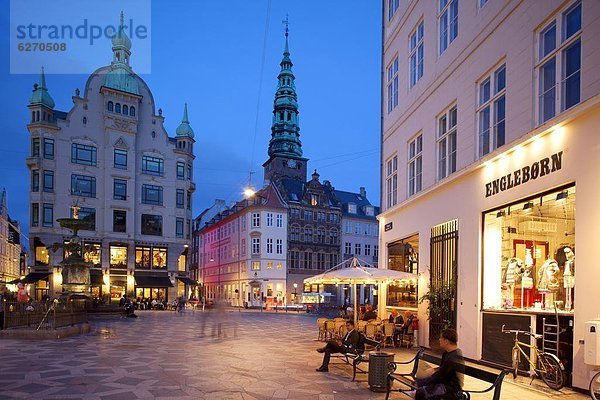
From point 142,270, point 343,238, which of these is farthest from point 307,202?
point 142,270

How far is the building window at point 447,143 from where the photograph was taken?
56.9ft

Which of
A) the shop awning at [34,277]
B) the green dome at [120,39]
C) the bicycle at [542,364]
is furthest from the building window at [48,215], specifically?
the bicycle at [542,364]

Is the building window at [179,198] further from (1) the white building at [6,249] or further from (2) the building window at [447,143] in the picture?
(2) the building window at [447,143]

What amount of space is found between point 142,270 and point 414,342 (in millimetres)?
40476

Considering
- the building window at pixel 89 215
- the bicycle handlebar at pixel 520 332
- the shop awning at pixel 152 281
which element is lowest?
the shop awning at pixel 152 281

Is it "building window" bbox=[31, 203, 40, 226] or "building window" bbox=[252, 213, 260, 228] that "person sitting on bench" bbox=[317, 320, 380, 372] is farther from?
"building window" bbox=[252, 213, 260, 228]

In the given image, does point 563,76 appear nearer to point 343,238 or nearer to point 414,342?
point 414,342

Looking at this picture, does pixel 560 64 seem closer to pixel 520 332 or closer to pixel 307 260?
pixel 520 332

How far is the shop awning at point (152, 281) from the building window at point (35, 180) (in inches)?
498

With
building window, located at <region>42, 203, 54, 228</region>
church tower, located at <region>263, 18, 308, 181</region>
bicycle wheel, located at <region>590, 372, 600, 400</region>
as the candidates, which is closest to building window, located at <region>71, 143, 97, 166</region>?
building window, located at <region>42, 203, 54, 228</region>

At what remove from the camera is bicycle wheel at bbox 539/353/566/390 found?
10.3m

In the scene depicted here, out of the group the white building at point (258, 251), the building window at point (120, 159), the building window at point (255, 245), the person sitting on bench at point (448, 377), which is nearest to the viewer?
the person sitting on bench at point (448, 377)

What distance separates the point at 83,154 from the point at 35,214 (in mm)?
7182

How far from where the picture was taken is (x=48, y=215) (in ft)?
163
